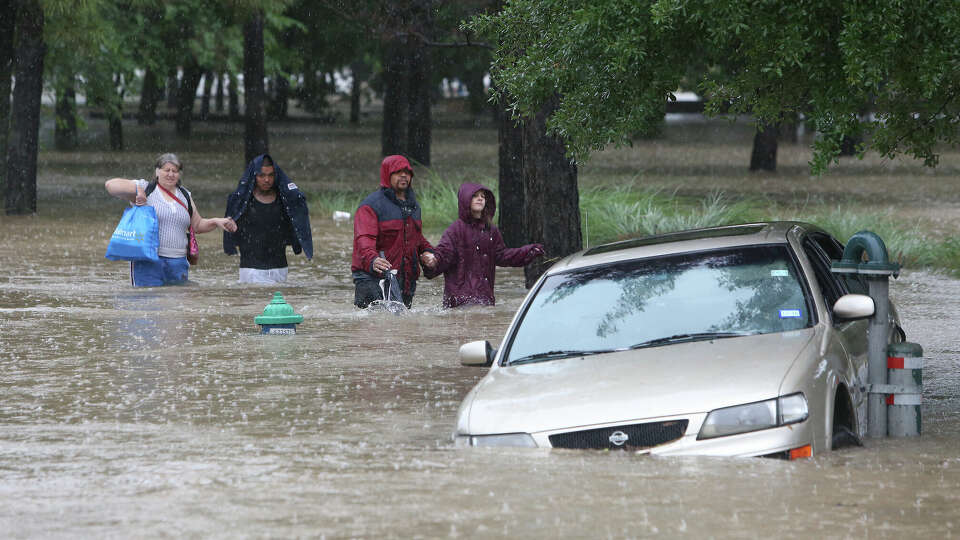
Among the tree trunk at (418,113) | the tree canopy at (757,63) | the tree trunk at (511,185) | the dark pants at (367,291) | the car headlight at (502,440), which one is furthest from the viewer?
the tree trunk at (418,113)

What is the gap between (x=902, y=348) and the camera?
807 centimetres

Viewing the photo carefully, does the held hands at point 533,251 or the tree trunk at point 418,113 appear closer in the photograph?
the held hands at point 533,251

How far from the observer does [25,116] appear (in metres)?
26.2

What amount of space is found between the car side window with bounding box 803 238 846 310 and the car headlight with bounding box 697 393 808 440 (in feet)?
4.66

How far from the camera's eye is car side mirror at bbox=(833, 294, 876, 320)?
7.54m

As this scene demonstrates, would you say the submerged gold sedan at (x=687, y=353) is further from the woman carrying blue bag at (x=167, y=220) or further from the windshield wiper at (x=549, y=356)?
the woman carrying blue bag at (x=167, y=220)

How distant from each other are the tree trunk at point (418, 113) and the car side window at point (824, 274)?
28.0 metres

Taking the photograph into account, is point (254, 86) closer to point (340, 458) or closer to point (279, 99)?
point (340, 458)

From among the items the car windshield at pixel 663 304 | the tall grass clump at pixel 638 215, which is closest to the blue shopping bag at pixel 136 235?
the tall grass clump at pixel 638 215

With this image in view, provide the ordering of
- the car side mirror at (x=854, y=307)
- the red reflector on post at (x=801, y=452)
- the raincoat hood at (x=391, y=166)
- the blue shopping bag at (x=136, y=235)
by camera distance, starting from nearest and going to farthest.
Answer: the red reflector on post at (x=801, y=452)
the car side mirror at (x=854, y=307)
the raincoat hood at (x=391, y=166)
the blue shopping bag at (x=136, y=235)

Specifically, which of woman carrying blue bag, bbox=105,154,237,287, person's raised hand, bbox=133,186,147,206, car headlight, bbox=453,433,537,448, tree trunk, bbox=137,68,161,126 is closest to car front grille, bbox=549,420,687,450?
car headlight, bbox=453,433,537,448

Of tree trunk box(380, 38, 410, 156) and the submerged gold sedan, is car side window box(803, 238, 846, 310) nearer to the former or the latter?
the submerged gold sedan

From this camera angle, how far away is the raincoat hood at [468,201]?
13.2m

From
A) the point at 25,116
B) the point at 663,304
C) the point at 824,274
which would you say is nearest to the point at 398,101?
the point at 25,116
